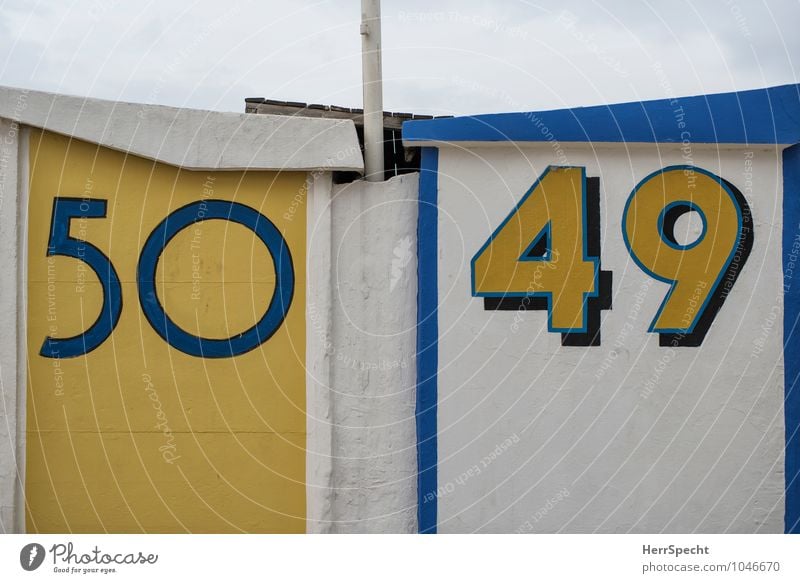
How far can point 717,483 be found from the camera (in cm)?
557

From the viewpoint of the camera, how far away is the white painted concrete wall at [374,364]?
5523 mm

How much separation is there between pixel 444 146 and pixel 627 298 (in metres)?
1.48

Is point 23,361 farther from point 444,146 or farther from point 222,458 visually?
point 444,146

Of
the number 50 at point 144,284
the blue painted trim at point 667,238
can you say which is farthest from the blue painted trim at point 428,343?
the blue painted trim at point 667,238

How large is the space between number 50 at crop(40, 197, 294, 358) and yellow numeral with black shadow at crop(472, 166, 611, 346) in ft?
4.67

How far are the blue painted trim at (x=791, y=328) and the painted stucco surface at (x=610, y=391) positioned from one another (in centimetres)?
5

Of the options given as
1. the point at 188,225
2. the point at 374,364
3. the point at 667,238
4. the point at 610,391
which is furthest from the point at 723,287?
the point at 188,225

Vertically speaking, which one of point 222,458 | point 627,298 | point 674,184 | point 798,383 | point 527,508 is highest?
point 674,184

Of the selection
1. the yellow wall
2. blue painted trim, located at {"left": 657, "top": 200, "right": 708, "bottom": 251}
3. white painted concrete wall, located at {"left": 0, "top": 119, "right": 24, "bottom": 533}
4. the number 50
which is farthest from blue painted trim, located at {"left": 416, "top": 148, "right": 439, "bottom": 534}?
white painted concrete wall, located at {"left": 0, "top": 119, "right": 24, "bottom": 533}

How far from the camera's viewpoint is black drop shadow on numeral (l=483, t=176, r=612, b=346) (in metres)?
5.50

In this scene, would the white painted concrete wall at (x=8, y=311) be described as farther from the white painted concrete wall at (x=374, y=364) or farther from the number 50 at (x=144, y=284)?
the white painted concrete wall at (x=374, y=364)

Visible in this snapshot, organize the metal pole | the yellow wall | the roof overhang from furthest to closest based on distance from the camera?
1. the metal pole
2. the yellow wall
3. the roof overhang

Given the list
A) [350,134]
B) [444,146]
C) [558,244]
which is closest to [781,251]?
[558,244]

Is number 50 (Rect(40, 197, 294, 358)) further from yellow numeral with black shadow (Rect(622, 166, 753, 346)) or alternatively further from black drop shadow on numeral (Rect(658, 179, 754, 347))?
black drop shadow on numeral (Rect(658, 179, 754, 347))
